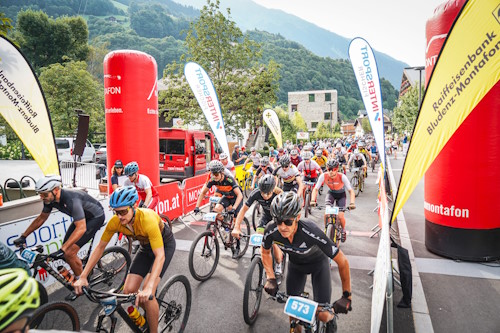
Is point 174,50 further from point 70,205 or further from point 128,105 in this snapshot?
point 70,205

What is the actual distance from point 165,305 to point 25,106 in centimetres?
590

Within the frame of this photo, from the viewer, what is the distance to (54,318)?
3406mm

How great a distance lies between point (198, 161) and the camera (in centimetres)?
1697

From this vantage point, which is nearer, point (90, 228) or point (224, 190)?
point (90, 228)

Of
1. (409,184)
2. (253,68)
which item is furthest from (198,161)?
(409,184)

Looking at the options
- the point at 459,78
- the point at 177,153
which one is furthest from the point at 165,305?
the point at 177,153

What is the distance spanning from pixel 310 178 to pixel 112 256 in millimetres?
6566

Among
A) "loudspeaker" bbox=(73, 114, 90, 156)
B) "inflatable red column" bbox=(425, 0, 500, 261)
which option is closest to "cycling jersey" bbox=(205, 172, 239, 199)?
"inflatable red column" bbox=(425, 0, 500, 261)

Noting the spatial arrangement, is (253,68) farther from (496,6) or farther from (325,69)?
(325,69)

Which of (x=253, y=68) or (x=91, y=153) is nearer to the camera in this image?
(x=253, y=68)

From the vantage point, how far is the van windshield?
16094mm

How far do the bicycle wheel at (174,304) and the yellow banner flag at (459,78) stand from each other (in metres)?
3.63

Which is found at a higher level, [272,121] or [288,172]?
[272,121]

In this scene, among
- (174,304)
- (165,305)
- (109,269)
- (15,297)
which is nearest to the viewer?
(15,297)
